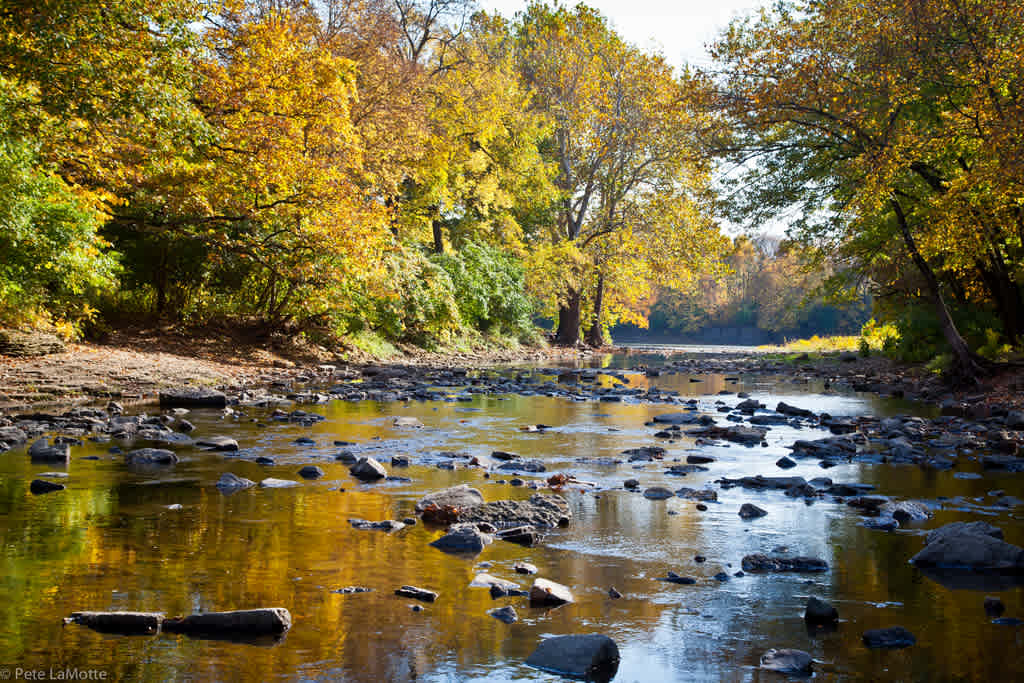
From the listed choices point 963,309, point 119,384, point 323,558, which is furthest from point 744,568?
point 963,309

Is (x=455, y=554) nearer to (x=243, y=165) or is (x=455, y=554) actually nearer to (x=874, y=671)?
(x=874, y=671)

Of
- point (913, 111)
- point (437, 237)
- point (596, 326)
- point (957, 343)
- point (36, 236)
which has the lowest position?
point (957, 343)

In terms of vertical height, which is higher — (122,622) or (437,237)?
(437,237)

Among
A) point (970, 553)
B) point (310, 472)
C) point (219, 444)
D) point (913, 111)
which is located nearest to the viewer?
point (970, 553)

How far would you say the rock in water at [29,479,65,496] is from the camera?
6.68m

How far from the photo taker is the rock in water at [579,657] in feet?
11.6

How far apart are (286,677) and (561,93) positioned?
3779cm

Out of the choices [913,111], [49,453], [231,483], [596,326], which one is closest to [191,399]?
[49,453]

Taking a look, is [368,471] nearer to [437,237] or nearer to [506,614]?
[506,614]

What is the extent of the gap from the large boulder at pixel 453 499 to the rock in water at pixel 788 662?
124 inches

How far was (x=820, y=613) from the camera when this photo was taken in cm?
418

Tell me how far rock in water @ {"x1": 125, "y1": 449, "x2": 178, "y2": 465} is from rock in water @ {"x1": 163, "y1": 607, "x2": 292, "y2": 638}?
15.3ft

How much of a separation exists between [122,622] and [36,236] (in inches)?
490

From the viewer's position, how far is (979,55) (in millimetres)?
14344
